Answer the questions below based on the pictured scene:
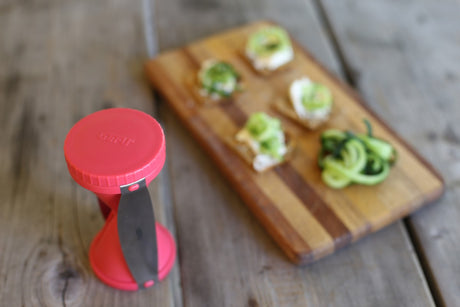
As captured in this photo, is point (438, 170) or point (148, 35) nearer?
point (438, 170)

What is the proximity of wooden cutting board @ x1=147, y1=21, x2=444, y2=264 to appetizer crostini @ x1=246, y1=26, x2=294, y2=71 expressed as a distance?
3 cm

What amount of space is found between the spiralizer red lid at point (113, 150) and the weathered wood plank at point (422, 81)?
2.89 ft

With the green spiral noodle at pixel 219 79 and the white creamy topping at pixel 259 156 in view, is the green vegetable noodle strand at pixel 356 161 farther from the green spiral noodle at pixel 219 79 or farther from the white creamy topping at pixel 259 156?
the green spiral noodle at pixel 219 79

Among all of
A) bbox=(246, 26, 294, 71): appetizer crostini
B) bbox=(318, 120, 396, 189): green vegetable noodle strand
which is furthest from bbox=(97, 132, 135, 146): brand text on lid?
bbox=(246, 26, 294, 71): appetizer crostini

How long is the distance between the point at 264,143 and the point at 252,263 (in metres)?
0.40

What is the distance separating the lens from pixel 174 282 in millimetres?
1235

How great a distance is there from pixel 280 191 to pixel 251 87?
523 mm

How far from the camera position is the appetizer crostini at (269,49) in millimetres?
1793

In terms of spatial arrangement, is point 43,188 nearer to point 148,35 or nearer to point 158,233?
point 158,233

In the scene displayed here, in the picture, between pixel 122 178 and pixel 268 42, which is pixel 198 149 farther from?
pixel 122 178

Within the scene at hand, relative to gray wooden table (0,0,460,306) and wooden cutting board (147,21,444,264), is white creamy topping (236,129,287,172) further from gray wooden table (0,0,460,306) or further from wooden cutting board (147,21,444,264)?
gray wooden table (0,0,460,306)

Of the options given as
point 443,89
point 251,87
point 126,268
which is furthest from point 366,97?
point 126,268

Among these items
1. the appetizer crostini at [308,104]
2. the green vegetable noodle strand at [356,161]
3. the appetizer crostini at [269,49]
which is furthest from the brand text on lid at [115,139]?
the appetizer crostini at [269,49]

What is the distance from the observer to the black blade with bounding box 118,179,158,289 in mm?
976
